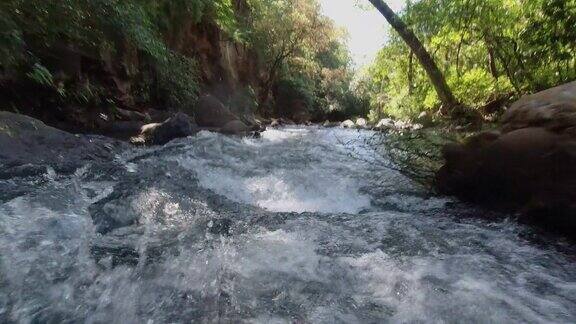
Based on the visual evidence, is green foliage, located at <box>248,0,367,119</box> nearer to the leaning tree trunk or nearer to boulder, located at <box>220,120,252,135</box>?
boulder, located at <box>220,120,252,135</box>

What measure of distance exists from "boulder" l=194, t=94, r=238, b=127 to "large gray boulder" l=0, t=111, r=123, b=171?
6.05m

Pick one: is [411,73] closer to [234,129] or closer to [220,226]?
[234,129]

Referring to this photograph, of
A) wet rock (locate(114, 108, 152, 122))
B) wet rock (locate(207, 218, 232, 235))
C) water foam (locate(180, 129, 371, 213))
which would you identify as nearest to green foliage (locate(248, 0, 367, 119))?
wet rock (locate(114, 108, 152, 122))

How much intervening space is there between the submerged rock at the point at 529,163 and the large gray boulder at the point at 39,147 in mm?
4208

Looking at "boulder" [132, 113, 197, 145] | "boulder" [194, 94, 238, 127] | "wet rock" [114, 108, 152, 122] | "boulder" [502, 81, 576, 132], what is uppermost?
"boulder" [194, 94, 238, 127]

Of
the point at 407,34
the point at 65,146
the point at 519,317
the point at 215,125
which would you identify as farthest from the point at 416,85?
the point at 519,317

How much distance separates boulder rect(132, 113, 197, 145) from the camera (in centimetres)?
702

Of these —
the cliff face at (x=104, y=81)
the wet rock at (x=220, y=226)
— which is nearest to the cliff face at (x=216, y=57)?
the cliff face at (x=104, y=81)

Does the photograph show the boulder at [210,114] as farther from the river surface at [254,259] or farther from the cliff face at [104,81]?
the river surface at [254,259]

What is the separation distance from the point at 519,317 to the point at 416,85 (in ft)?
36.2

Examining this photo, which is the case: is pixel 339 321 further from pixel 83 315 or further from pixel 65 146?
pixel 65 146

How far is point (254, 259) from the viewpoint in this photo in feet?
8.05

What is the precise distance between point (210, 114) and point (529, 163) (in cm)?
928

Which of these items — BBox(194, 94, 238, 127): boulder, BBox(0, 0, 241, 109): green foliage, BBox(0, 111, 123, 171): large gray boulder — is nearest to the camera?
BBox(0, 111, 123, 171): large gray boulder
